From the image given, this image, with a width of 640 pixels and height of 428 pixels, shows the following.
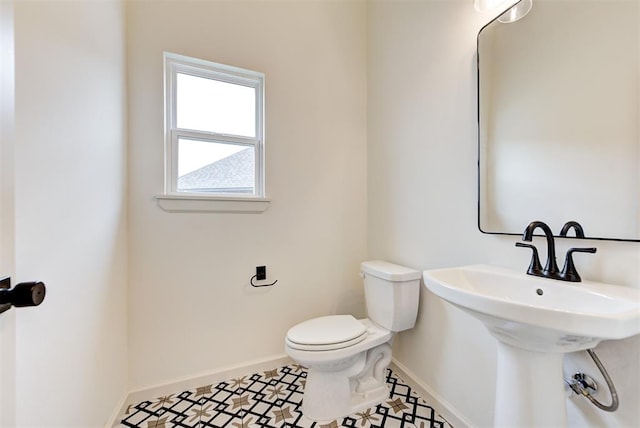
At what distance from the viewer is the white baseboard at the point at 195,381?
138cm

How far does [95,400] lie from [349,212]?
167 cm

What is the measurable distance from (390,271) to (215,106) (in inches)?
59.6

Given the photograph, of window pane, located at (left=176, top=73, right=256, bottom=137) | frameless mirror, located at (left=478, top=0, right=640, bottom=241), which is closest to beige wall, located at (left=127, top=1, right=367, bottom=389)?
window pane, located at (left=176, top=73, right=256, bottom=137)

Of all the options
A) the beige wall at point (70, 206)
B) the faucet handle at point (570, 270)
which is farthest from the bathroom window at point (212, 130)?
the faucet handle at point (570, 270)

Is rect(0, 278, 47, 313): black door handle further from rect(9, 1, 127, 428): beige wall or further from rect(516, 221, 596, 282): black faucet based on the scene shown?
rect(516, 221, 596, 282): black faucet

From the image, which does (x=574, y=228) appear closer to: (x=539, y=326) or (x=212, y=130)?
(x=539, y=326)

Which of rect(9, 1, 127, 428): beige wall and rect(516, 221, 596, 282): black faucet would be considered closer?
rect(9, 1, 127, 428): beige wall

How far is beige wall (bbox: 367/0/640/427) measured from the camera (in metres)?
0.84

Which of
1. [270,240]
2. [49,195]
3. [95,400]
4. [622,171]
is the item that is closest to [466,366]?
[622,171]

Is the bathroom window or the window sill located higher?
the bathroom window

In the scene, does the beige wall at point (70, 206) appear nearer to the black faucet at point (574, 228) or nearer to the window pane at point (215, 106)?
the window pane at point (215, 106)

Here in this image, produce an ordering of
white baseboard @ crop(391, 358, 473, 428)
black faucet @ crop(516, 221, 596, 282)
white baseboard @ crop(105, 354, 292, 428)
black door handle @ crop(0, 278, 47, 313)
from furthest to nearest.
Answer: white baseboard @ crop(105, 354, 292, 428)
white baseboard @ crop(391, 358, 473, 428)
black faucet @ crop(516, 221, 596, 282)
black door handle @ crop(0, 278, 47, 313)

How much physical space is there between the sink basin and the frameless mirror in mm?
213

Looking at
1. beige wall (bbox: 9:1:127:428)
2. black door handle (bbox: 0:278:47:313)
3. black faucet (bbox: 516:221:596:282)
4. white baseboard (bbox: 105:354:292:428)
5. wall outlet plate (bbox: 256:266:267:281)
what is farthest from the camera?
wall outlet plate (bbox: 256:266:267:281)
